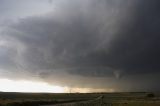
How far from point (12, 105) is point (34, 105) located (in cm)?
1071

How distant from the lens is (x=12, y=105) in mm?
89375

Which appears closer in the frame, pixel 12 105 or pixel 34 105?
pixel 12 105

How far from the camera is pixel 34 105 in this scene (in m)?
98.5

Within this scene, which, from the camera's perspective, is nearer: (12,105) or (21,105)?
(12,105)

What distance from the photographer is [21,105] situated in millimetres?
95375

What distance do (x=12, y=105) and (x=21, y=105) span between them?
6296 mm

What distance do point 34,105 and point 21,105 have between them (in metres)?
4.95
